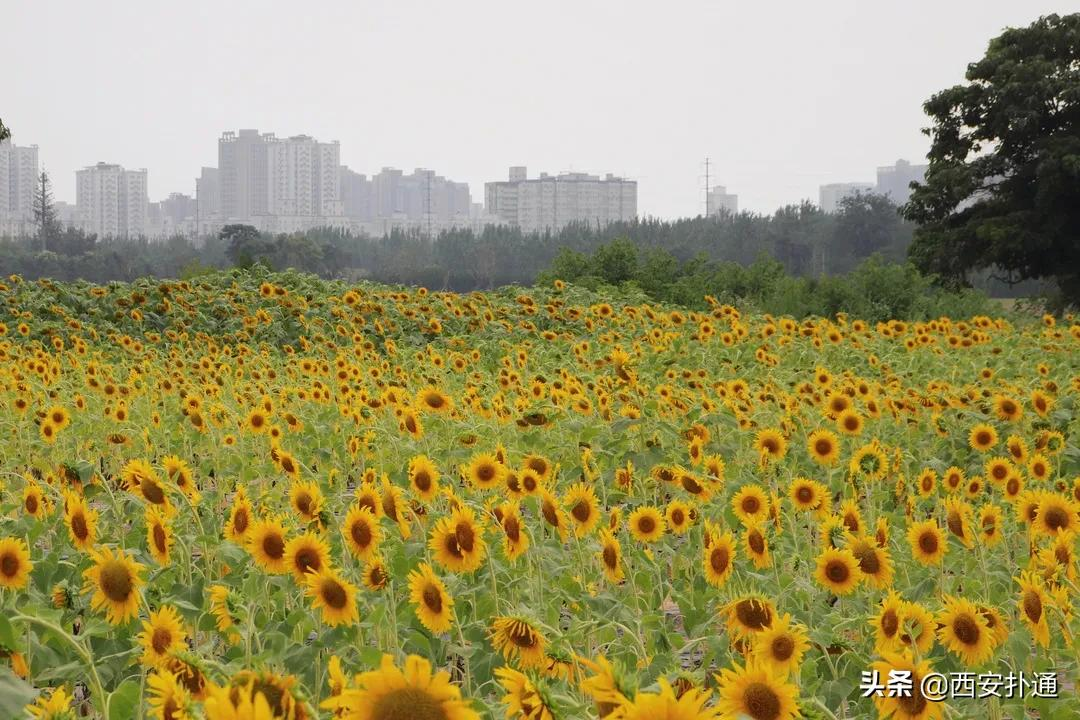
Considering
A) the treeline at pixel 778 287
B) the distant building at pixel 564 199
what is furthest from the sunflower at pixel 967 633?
the distant building at pixel 564 199

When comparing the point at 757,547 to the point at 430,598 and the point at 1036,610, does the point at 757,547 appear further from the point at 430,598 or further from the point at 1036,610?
the point at 430,598

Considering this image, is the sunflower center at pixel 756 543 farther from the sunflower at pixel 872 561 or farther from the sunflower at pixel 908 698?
the sunflower at pixel 908 698

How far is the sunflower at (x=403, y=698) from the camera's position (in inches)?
47.6

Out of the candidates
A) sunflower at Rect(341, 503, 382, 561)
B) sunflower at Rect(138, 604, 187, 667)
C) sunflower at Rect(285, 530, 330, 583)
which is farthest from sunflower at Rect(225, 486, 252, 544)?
sunflower at Rect(138, 604, 187, 667)

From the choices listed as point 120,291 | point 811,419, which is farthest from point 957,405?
point 120,291

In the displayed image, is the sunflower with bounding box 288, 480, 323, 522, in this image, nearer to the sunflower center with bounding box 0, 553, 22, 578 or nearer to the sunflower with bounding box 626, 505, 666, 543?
the sunflower center with bounding box 0, 553, 22, 578

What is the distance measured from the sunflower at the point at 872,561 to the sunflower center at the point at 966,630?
41cm

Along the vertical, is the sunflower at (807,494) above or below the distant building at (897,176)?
below

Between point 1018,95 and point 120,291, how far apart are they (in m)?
15.5

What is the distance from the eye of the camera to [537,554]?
325 centimetres

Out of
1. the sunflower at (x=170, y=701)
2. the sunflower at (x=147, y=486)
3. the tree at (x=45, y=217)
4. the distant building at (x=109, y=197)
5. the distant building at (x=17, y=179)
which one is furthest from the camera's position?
the distant building at (x=109, y=197)

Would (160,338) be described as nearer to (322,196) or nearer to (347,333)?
(347,333)

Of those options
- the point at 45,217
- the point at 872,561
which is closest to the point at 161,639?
the point at 872,561

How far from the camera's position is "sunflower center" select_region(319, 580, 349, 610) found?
7.38 ft
